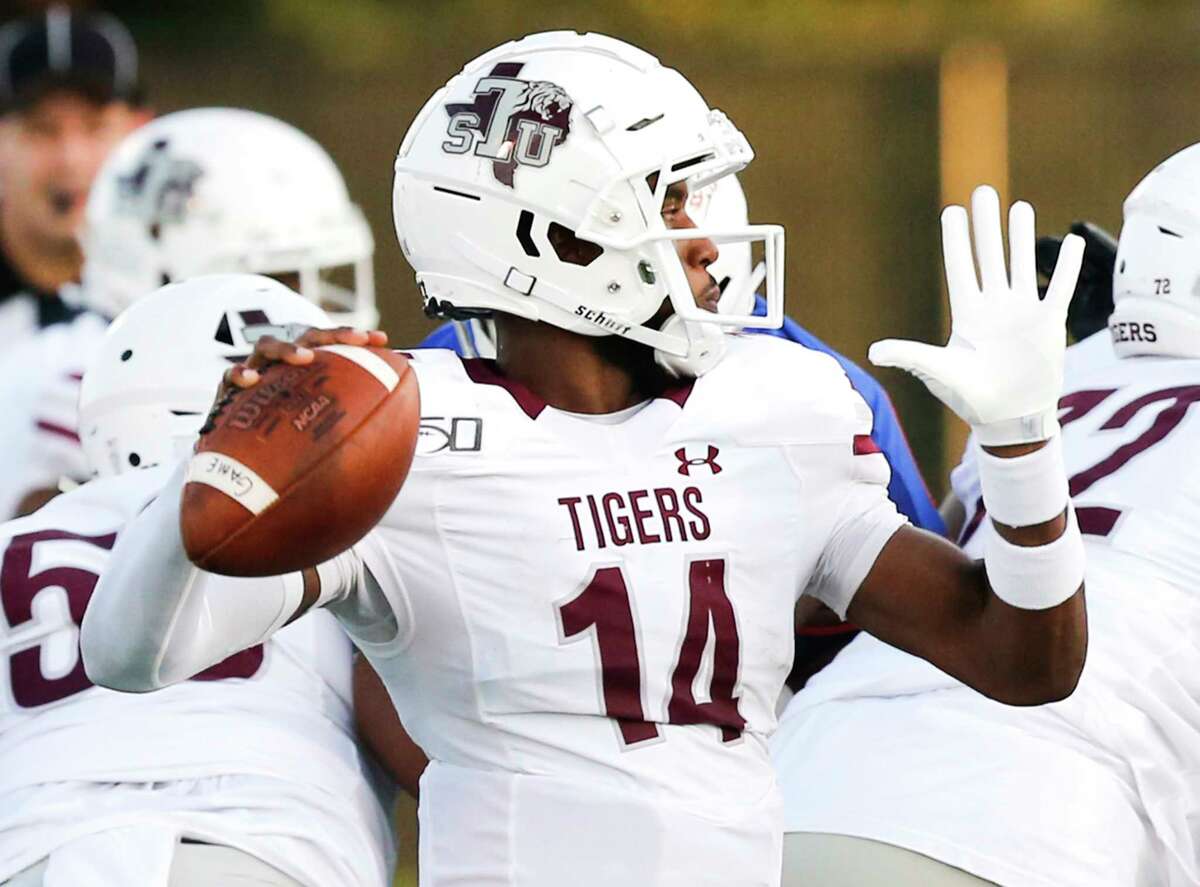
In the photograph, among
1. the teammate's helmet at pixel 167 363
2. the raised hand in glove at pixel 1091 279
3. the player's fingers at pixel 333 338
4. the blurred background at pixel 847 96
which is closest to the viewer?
the player's fingers at pixel 333 338

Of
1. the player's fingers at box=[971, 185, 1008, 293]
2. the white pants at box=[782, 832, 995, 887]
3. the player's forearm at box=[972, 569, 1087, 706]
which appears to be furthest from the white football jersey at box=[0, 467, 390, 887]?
the player's fingers at box=[971, 185, 1008, 293]

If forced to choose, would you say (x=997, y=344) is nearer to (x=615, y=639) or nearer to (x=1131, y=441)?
(x=615, y=639)

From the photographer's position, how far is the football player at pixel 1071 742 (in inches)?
117

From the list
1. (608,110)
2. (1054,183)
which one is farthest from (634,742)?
(1054,183)

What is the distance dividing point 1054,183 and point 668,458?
19.1 feet

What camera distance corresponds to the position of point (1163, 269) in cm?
363

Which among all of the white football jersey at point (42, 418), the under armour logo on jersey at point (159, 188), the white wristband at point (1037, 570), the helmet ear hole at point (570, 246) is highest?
the helmet ear hole at point (570, 246)

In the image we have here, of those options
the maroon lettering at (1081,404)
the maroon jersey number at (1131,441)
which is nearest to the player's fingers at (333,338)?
the maroon jersey number at (1131,441)

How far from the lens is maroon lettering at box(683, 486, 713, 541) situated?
243cm

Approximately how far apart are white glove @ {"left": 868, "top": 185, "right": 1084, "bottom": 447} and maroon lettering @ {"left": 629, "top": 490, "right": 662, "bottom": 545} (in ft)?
1.10

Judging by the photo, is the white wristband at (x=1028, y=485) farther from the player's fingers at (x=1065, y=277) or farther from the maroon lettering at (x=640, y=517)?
the maroon lettering at (x=640, y=517)

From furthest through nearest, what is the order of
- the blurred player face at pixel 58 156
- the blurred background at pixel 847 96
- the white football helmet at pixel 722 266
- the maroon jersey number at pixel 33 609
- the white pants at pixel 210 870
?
the blurred background at pixel 847 96, the blurred player face at pixel 58 156, the white football helmet at pixel 722 266, the maroon jersey number at pixel 33 609, the white pants at pixel 210 870

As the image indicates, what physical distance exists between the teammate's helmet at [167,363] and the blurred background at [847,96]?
160 inches

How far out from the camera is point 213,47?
8.21 m
